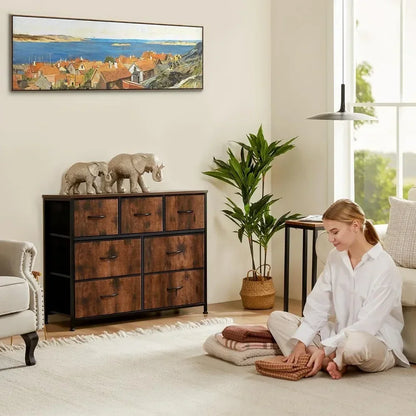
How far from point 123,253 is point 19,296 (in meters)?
1.42

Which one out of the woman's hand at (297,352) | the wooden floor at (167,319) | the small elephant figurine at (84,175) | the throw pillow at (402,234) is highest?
the small elephant figurine at (84,175)

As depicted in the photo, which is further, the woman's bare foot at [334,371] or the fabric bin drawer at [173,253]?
the fabric bin drawer at [173,253]

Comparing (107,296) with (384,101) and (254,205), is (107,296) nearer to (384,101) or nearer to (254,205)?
(254,205)

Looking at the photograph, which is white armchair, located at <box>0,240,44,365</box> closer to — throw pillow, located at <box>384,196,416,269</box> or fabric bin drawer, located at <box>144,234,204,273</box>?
fabric bin drawer, located at <box>144,234,204,273</box>

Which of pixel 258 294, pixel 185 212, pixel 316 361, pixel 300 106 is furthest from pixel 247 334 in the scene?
pixel 300 106

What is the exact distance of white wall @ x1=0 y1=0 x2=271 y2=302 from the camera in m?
6.11

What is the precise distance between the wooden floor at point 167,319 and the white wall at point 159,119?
0.32 metres

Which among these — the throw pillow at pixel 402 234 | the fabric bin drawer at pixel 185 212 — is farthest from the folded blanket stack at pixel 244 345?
the fabric bin drawer at pixel 185 212

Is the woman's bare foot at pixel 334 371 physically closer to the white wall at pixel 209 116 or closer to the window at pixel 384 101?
the window at pixel 384 101

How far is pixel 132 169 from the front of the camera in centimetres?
621

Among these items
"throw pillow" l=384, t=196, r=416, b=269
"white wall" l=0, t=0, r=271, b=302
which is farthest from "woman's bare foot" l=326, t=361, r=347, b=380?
"white wall" l=0, t=0, r=271, b=302

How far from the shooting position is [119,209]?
613 cm

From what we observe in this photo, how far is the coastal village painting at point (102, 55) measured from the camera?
607cm

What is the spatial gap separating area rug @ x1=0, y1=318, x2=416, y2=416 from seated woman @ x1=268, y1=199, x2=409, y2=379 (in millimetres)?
106
